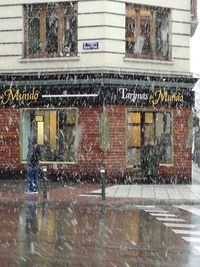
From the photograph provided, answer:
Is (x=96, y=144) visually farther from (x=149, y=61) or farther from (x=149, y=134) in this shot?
(x=149, y=61)

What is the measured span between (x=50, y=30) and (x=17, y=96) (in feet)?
9.40

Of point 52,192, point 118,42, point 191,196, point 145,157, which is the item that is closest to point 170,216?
point 191,196

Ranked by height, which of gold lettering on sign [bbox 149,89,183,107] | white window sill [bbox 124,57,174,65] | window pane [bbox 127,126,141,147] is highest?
white window sill [bbox 124,57,174,65]

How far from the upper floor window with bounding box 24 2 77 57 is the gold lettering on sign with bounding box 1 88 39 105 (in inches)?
58.2

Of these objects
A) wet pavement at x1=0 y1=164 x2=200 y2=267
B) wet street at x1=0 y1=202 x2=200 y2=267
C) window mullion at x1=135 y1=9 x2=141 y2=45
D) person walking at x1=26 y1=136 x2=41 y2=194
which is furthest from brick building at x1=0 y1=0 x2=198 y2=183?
wet street at x1=0 y1=202 x2=200 y2=267

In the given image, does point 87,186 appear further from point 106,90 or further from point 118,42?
point 118,42

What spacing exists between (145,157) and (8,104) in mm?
5708

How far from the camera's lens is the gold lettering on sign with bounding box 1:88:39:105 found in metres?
22.0

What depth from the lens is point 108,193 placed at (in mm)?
18328

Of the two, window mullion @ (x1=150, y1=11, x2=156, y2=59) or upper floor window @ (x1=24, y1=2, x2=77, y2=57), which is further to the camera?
window mullion @ (x1=150, y1=11, x2=156, y2=59)

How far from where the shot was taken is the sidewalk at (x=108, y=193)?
1666 cm

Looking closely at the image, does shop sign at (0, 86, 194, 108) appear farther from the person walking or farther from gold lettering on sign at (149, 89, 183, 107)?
the person walking

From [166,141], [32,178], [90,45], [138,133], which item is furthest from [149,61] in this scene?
[32,178]

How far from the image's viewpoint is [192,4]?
24172 mm
